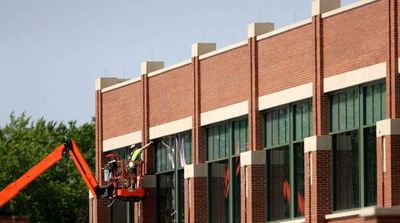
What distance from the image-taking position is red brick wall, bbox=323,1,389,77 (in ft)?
192

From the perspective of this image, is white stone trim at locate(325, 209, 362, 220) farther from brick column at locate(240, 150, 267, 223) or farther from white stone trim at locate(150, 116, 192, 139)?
white stone trim at locate(150, 116, 192, 139)

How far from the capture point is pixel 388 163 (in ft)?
189

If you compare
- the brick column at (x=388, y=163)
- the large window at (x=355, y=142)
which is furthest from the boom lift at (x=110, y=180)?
the brick column at (x=388, y=163)

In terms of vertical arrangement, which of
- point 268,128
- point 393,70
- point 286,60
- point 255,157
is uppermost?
point 286,60

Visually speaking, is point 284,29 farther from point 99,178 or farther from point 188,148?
point 99,178

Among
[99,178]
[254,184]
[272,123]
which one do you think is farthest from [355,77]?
[99,178]

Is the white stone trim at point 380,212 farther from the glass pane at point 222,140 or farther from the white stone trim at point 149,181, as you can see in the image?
the white stone trim at point 149,181

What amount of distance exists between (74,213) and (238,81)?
5009 cm

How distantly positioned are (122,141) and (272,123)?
13.5 metres

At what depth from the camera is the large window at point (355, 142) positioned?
59156 millimetres

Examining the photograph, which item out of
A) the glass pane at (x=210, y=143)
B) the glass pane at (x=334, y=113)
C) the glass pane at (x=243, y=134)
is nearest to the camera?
the glass pane at (x=334, y=113)

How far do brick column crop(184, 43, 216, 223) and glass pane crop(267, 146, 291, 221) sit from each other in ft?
16.7

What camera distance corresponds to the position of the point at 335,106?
61.6m

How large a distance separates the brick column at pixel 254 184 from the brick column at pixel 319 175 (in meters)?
4.45
